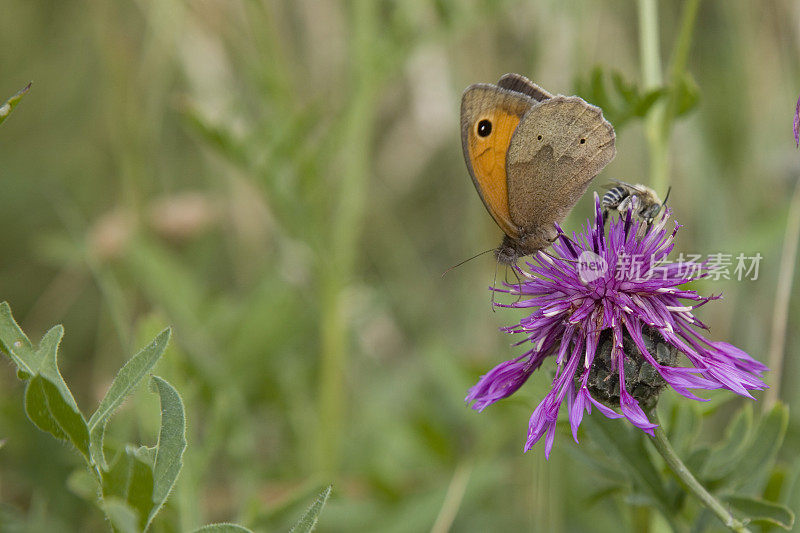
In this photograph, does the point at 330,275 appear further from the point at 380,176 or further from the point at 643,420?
the point at 380,176

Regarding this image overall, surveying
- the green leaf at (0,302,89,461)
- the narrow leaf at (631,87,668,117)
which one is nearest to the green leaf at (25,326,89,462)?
the green leaf at (0,302,89,461)

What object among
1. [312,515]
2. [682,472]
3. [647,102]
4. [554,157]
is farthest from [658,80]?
[312,515]

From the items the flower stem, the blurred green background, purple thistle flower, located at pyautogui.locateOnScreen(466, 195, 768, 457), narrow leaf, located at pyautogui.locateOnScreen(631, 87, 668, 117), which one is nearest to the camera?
the flower stem

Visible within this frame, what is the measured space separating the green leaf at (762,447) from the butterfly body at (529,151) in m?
0.56

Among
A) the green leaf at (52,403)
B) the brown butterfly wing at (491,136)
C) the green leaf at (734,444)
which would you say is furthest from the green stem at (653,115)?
the green leaf at (52,403)

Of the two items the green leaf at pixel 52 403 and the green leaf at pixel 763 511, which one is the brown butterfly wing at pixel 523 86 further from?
the green leaf at pixel 52 403

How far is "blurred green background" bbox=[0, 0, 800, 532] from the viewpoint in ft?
8.12

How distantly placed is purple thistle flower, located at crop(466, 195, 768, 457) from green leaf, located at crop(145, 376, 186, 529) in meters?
0.54

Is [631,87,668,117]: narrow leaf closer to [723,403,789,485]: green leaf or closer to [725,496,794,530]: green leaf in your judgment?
[723,403,789,485]: green leaf

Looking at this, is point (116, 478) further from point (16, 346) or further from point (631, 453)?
point (631, 453)

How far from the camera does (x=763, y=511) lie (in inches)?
58.5

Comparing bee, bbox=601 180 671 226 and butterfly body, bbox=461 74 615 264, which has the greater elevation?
butterfly body, bbox=461 74 615 264

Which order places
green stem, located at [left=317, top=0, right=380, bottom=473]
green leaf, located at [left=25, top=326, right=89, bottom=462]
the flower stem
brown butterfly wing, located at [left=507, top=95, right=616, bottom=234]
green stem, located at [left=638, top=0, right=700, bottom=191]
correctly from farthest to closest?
1. green stem, located at [left=317, top=0, right=380, bottom=473]
2. green stem, located at [left=638, top=0, right=700, bottom=191]
3. brown butterfly wing, located at [left=507, top=95, right=616, bottom=234]
4. the flower stem
5. green leaf, located at [left=25, top=326, right=89, bottom=462]

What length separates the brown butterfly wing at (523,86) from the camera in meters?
1.75
